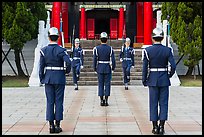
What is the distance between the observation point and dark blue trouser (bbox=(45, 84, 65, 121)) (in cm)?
667

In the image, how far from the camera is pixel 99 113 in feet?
28.5

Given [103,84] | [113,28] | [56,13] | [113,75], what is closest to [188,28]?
[113,75]

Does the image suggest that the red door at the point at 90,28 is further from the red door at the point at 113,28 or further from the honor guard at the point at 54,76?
the honor guard at the point at 54,76

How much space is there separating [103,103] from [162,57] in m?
3.46

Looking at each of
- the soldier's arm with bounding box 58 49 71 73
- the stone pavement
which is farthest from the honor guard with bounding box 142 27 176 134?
the soldier's arm with bounding box 58 49 71 73

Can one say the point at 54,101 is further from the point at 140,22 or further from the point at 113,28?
the point at 113,28

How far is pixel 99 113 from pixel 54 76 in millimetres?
2235

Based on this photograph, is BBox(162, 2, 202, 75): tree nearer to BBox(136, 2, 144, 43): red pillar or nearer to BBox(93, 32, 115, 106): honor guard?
BBox(93, 32, 115, 106): honor guard

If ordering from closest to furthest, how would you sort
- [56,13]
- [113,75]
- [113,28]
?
[113,75]
[56,13]
[113,28]

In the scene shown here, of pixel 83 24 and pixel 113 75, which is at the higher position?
pixel 83 24

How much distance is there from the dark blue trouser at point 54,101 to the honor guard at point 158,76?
1.36 meters

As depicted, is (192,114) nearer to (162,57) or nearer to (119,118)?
(119,118)

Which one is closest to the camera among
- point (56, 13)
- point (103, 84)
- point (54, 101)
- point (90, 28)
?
point (54, 101)

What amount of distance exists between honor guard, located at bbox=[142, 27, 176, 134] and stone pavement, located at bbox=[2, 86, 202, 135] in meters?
0.31
